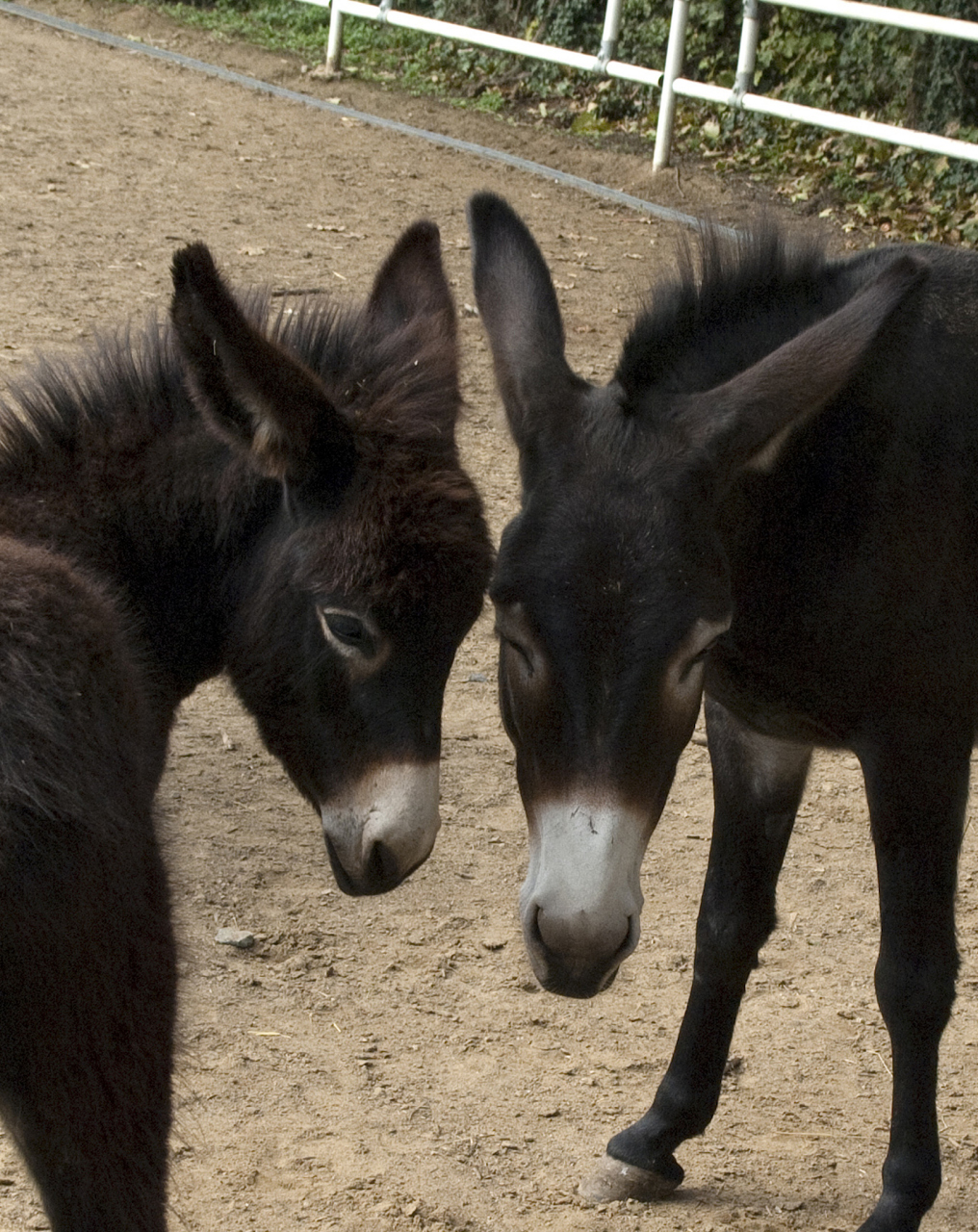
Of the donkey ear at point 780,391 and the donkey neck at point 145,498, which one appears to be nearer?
the donkey ear at point 780,391

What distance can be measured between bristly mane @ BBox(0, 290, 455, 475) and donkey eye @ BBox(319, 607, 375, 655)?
15.6 inches

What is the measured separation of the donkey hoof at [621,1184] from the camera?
3.52 metres

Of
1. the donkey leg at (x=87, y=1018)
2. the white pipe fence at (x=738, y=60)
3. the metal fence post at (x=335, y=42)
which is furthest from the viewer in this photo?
the metal fence post at (x=335, y=42)

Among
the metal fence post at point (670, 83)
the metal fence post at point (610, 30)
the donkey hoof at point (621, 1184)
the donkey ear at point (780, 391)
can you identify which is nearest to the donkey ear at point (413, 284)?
the donkey ear at point (780, 391)

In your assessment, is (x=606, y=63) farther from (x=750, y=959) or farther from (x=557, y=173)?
(x=750, y=959)

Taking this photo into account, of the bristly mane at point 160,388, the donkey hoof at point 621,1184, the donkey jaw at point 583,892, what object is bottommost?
the donkey hoof at point 621,1184

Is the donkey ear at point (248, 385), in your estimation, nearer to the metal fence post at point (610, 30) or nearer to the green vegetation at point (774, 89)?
the green vegetation at point (774, 89)

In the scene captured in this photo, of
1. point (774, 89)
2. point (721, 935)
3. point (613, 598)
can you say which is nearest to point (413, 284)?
point (613, 598)

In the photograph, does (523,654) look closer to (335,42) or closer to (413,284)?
(413,284)

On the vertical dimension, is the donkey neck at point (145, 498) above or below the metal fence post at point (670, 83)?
below

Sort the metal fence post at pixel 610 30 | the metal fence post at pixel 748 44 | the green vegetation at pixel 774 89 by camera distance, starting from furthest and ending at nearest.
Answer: the metal fence post at pixel 610 30 → the green vegetation at pixel 774 89 → the metal fence post at pixel 748 44

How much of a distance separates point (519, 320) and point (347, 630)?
31.3 inches

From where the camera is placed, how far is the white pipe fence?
9.35 meters

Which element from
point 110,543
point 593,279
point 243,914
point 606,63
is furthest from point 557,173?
point 110,543
